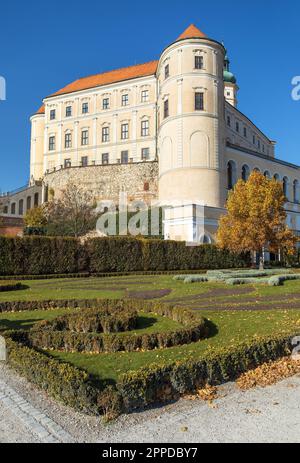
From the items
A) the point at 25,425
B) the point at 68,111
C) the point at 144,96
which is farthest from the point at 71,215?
the point at 25,425

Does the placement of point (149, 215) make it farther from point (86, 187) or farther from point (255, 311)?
point (255, 311)

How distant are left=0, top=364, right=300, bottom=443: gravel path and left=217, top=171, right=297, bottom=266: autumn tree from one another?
24262mm

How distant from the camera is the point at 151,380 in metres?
5.06

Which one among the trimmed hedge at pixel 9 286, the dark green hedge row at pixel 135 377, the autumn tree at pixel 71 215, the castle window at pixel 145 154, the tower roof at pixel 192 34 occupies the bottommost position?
the dark green hedge row at pixel 135 377

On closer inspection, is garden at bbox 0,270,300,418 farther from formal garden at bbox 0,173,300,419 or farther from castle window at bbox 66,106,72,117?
A: castle window at bbox 66,106,72,117

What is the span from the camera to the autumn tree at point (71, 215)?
144 ft

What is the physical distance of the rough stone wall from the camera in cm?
5178

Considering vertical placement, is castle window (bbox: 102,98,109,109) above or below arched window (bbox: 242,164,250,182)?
above

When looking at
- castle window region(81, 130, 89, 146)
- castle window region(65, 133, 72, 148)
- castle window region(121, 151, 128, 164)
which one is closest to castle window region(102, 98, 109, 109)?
castle window region(81, 130, 89, 146)

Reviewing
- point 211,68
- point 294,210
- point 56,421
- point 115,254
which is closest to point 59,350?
point 56,421

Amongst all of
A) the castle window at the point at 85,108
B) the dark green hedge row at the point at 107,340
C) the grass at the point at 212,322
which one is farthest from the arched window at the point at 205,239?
the castle window at the point at 85,108

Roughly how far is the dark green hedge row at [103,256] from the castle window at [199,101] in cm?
1921

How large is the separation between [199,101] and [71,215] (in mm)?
18765

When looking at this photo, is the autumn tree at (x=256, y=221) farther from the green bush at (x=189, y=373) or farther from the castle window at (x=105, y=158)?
the castle window at (x=105, y=158)
